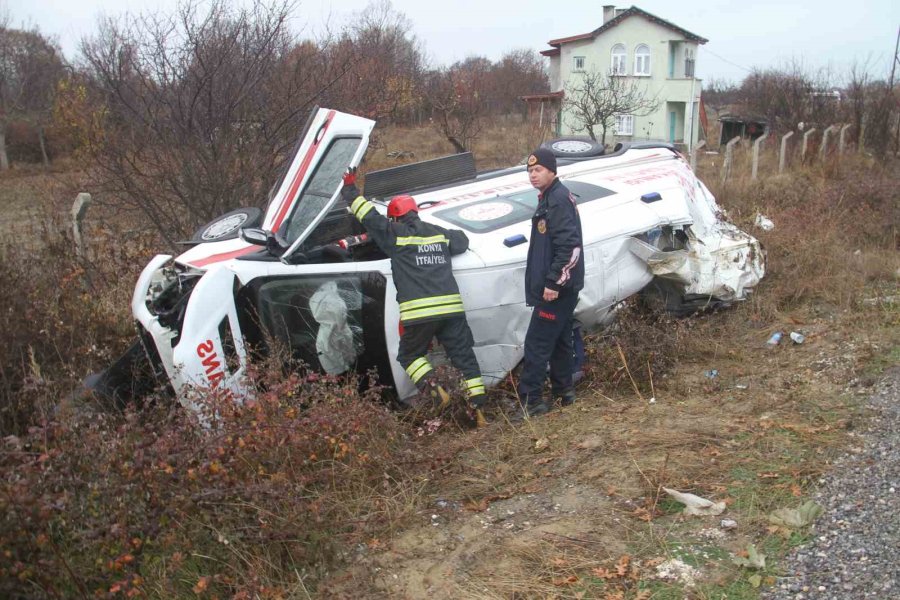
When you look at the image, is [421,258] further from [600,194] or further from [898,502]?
[898,502]

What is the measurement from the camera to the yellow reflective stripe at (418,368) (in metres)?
4.85

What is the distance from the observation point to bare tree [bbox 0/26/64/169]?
93.8 feet

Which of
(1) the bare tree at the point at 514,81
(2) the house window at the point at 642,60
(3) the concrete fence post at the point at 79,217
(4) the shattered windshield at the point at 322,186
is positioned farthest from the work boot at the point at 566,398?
(2) the house window at the point at 642,60

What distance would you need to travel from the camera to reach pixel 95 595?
3033mm

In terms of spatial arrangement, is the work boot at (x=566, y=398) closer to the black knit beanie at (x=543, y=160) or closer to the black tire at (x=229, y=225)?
the black knit beanie at (x=543, y=160)

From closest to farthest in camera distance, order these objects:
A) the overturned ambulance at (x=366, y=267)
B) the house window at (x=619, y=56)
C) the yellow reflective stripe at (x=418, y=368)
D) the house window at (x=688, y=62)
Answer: the overturned ambulance at (x=366, y=267) → the yellow reflective stripe at (x=418, y=368) → the house window at (x=688, y=62) → the house window at (x=619, y=56)

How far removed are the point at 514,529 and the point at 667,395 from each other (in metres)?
2.05

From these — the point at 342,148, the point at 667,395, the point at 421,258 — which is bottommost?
the point at 667,395

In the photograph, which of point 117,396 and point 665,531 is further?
point 117,396

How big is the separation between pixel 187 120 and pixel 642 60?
3747cm

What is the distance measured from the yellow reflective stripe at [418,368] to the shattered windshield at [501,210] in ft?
3.68

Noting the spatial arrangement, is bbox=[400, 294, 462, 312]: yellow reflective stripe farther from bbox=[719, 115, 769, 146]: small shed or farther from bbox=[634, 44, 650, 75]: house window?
bbox=[634, 44, 650, 75]: house window

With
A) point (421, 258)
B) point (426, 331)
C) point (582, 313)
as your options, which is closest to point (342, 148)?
point (421, 258)

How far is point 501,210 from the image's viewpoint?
586 centimetres
